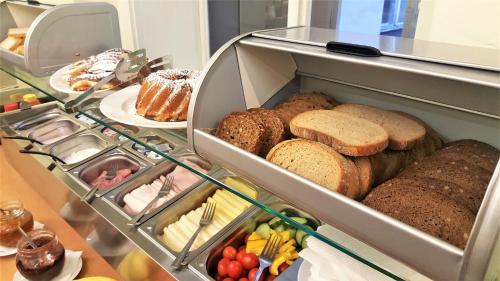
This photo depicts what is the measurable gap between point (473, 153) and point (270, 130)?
38 centimetres

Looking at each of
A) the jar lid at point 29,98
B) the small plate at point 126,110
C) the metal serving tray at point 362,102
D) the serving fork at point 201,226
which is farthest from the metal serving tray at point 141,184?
the jar lid at point 29,98

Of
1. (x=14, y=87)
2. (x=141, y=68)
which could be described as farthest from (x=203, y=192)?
(x=14, y=87)

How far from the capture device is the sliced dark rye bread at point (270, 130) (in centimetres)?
75

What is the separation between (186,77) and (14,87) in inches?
62.8

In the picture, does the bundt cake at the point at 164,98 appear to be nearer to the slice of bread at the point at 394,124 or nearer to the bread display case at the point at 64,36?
the slice of bread at the point at 394,124

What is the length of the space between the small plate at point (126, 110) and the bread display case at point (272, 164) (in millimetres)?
21

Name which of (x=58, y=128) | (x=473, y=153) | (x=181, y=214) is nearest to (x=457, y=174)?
(x=473, y=153)

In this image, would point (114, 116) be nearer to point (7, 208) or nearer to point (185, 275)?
point (185, 275)

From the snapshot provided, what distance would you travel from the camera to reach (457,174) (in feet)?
2.01

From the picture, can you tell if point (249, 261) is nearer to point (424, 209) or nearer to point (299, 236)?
point (299, 236)

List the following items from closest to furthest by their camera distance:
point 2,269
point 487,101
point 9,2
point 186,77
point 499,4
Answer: point 487,101
point 499,4
point 186,77
point 2,269
point 9,2

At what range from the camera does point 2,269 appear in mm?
1246

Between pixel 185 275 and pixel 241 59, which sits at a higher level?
pixel 241 59

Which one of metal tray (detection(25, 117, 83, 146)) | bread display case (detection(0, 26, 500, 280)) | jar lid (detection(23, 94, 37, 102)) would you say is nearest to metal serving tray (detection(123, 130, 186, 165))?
bread display case (detection(0, 26, 500, 280))
